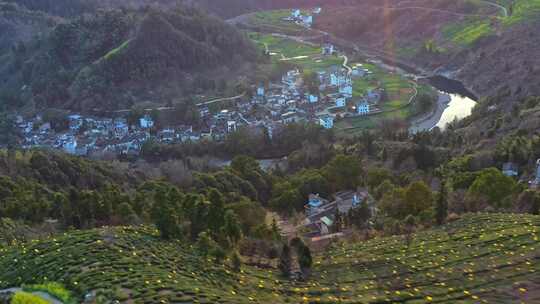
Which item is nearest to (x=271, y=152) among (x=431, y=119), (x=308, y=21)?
(x=431, y=119)

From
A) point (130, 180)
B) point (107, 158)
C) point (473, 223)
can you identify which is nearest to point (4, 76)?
point (107, 158)

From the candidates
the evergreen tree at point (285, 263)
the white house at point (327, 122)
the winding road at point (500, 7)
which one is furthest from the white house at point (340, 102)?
the evergreen tree at point (285, 263)

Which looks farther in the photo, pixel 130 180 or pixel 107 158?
pixel 107 158

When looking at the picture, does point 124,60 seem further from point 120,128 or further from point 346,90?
point 346,90

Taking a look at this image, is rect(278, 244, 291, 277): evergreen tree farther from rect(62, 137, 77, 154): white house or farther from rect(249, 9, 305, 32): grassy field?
rect(249, 9, 305, 32): grassy field

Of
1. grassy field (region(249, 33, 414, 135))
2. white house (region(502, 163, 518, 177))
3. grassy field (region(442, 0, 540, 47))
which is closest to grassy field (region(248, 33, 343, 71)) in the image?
grassy field (region(249, 33, 414, 135))

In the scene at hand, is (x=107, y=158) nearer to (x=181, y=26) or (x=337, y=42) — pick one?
(x=181, y=26)
